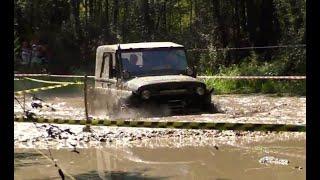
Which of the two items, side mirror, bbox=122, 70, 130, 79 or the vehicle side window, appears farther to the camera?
the vehicle side window

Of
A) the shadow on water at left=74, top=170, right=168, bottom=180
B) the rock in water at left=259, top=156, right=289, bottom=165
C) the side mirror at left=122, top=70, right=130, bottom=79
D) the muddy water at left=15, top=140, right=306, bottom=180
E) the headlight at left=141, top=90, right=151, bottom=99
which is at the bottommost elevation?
the shadow on water at left=74, top=170, right=168, bottom=180

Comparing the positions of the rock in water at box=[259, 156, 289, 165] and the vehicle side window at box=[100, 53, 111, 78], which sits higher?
the vehicle side window at box=[100, 53, 111, 78]

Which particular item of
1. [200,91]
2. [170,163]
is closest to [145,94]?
[200,91]

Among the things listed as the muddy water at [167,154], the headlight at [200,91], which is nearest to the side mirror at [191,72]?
the headlight at [200,91]

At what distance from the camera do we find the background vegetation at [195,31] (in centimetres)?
2052

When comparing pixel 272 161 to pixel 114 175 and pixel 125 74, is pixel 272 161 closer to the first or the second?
pixel 114 175

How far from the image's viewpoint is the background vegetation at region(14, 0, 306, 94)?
2052 centimetres

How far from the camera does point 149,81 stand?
11.6 meters

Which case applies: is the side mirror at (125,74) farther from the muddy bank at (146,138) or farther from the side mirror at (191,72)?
the muddy bank at (146,138)

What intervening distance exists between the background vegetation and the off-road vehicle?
13.1 feet

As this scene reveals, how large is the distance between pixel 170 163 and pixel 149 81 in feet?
13.1

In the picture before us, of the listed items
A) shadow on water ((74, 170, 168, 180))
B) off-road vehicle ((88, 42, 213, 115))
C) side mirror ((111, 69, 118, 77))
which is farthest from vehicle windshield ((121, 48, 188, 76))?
shadow on water ((74, 170, 168, 180))

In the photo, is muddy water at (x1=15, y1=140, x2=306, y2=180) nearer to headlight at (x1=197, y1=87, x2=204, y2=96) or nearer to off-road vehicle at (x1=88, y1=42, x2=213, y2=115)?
off-road vehicle at (x1=88, y1=42, x2=213, y2=115)
